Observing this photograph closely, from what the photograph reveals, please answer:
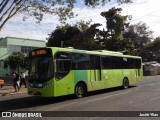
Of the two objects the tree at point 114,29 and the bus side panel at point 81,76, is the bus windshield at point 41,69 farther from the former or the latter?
the tree at point 114,29

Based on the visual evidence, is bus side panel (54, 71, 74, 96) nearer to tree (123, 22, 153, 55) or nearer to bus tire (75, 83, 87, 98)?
bus tire (75, 83, 87, 98)

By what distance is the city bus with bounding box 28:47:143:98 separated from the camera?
14.7 m

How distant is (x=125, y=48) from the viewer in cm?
4519

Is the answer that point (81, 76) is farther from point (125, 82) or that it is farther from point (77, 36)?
point (77, 36)

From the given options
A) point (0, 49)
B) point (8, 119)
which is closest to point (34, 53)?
point (8, 119)

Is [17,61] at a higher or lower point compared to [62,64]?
higher

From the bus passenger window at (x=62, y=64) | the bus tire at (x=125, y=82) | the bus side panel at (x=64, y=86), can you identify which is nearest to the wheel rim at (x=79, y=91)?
the bus side panel at (x=64, y=86)

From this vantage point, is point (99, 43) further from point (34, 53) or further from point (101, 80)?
point (34, 53)

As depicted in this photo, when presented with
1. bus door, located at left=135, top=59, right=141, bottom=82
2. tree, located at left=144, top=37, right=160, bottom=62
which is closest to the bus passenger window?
bus door, located at left=135, top=59, right=141, bottom=82

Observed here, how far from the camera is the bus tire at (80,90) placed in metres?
16.5

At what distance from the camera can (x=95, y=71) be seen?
59.9 feet

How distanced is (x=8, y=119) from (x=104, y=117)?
343cm

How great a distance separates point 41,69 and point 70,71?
5.68ft

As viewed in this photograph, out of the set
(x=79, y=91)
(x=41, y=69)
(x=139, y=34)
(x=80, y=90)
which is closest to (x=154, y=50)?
(x=139, y=34)
